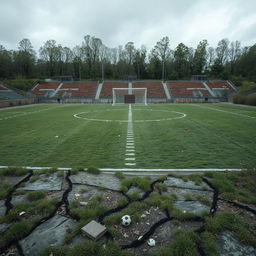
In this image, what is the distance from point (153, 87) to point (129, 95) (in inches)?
339

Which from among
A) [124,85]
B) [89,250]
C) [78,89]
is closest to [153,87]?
[124,85]

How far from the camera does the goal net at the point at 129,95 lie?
1641 inches

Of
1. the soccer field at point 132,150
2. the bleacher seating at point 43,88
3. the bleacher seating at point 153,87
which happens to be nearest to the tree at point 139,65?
the bleacher seating at point 153,87

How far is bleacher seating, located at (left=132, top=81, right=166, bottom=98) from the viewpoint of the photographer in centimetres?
4328

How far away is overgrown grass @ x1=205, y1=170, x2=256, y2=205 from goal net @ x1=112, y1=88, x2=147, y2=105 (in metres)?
37.5

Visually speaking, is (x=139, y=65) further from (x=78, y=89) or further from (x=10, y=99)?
(x=10, y=99)

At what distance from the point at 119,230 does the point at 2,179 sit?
11.1 feet

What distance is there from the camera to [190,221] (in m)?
2.67

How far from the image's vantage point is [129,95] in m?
42.7

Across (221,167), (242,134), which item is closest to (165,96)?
(242,134)

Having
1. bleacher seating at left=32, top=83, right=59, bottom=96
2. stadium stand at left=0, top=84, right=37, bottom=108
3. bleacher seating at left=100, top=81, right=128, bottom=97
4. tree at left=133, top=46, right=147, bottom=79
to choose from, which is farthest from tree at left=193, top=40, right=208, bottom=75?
stadium stand at left=0, top=84, right=37, bottom=108

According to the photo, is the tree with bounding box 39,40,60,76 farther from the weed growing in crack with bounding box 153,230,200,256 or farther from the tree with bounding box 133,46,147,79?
the weed growing in crack with bounding box 153,230,200,256

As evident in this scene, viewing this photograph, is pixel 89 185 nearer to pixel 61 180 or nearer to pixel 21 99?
pixel 61 180

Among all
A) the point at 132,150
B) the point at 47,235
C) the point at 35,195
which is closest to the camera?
the point at 47,235
